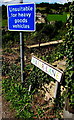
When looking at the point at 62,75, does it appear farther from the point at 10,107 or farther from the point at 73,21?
the point at 10,107

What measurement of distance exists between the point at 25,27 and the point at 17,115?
1669mm

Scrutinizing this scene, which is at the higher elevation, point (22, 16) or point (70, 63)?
point (22, 16)

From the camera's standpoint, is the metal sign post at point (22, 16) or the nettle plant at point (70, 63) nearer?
the nettle plant at point (70, 63)

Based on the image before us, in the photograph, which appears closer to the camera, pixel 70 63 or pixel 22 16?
pixel 70 63

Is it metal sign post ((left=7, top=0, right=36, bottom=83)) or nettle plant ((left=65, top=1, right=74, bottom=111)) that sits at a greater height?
metal sign post ((left=7, top=0, right=36, bottom=83))

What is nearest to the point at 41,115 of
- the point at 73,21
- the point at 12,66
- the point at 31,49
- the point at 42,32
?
the point at 73,21

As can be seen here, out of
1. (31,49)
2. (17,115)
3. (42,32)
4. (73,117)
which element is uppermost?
(42,32)

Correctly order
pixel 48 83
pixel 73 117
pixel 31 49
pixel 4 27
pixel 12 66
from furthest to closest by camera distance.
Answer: pixel 4 27 < pixel 31 49 < pixel 12 66 < pixel 48 83 < pixel 73 117

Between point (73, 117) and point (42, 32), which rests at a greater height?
point (42, 32)

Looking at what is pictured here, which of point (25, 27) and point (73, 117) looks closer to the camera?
point (73, 117)

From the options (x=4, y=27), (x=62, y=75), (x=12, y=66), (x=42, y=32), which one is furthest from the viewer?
(x=4, y=27)

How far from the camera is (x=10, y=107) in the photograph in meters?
4.06

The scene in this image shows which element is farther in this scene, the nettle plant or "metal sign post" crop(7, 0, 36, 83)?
"metal sign post" crop(7, 0, 36, 83)

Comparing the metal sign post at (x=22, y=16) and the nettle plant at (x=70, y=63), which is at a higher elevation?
the metal sign post at (x=22, y=16)
